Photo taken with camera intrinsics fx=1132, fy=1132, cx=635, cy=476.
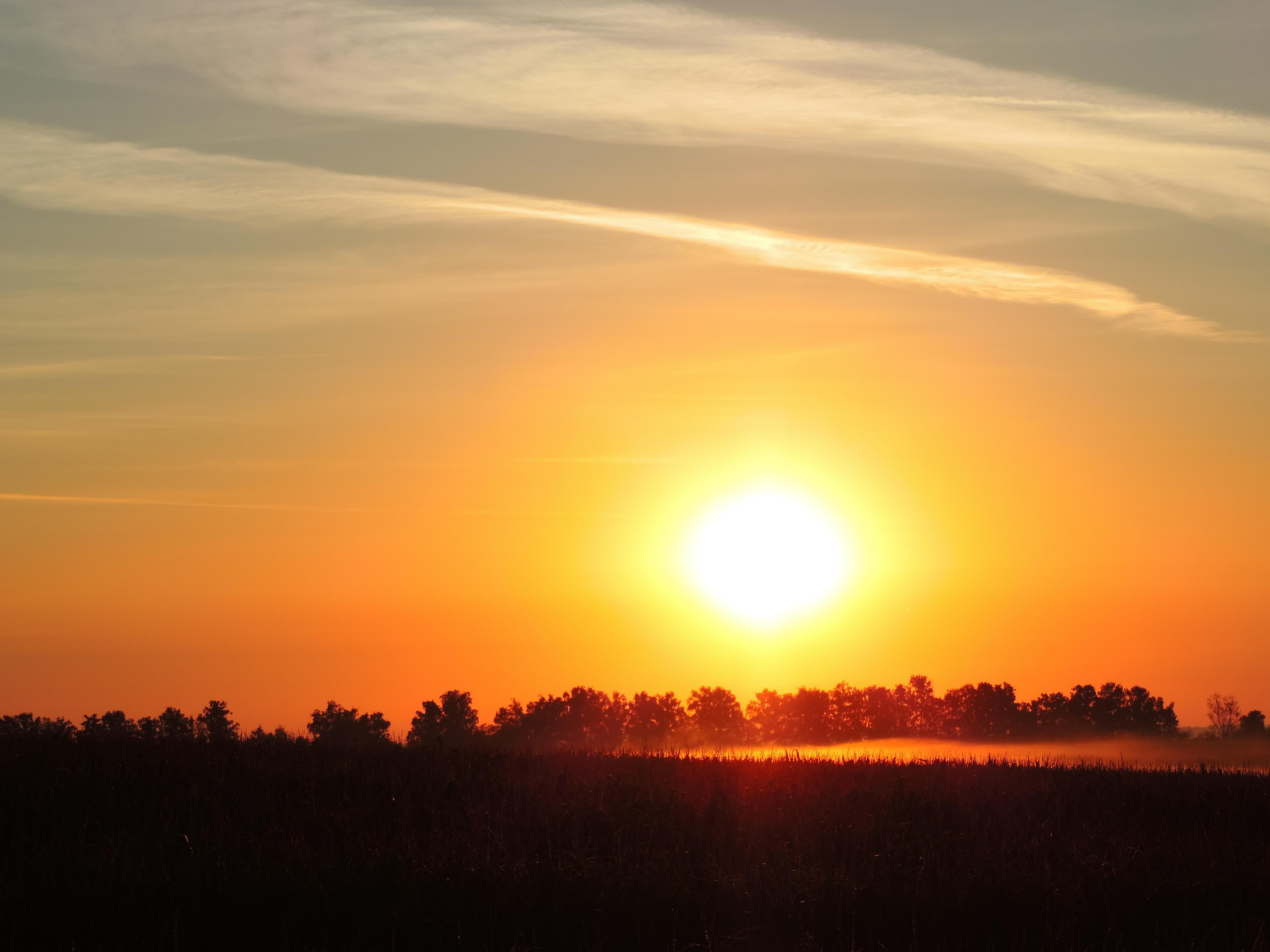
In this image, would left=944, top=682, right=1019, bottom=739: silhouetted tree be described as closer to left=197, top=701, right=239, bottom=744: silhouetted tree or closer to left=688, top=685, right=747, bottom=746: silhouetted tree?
left=688, top=685, right=747, bottom=746: silhouetted tree

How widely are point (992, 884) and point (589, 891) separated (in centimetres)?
391

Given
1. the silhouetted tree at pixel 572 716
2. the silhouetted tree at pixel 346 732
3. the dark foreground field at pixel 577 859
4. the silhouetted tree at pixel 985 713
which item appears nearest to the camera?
the dark foreground field at pixel 577 859

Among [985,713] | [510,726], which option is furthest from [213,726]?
[985,713]

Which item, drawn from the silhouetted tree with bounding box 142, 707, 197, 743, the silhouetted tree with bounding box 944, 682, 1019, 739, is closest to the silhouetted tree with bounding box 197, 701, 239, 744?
the silhouetted tree with bounding box 142, 707, 197, 743

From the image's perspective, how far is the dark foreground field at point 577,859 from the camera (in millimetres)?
9602

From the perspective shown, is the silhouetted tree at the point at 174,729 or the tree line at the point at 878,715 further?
the tree line at the point at 878,715

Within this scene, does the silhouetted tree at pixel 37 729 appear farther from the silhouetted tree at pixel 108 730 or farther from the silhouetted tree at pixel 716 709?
the silhouetted tree at pixel 716 709

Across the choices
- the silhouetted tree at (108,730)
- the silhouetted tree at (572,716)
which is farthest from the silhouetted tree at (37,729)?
the silhouetted tree at (572,716)

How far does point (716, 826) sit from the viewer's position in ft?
41.6

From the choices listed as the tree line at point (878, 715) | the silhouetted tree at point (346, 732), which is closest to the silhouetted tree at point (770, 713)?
the tree line at point (878, 715)

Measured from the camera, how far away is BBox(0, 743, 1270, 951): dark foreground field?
9602 mm

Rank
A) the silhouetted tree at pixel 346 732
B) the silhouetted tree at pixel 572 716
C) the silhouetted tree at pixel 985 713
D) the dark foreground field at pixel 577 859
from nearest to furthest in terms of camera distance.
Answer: the dark foreground field at pixel 577 859, the silhouetted tree at pixel 346 732, the silhouetted tree at pixel 572 716, the silhouetted tree at pixel 985 713

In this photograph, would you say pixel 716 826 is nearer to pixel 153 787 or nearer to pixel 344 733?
pixel 153 787

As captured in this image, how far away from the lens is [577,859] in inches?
429
